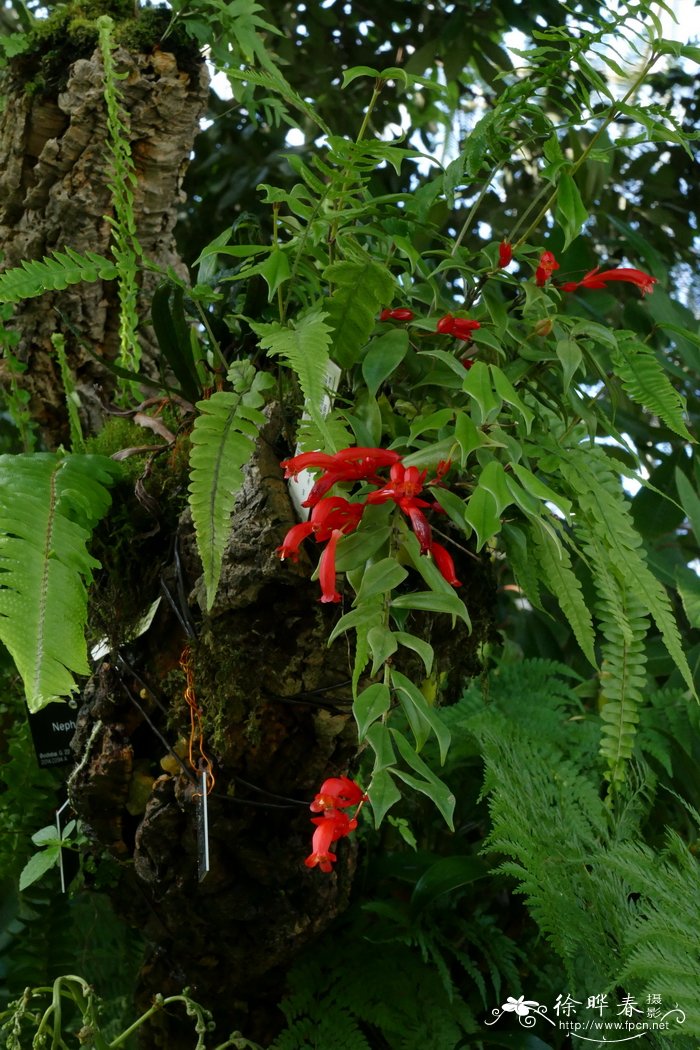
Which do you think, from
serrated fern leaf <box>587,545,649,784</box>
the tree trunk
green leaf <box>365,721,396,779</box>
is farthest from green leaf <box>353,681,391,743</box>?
the tree trunk

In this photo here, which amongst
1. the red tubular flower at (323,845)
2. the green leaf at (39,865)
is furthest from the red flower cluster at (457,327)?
the green leaf at (39,865)

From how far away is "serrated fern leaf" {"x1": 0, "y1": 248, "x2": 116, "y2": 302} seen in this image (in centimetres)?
93

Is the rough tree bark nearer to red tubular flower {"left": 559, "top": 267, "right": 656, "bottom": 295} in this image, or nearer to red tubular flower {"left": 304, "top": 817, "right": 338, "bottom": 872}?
red tubular flower {"left": 304, "top": 817, "right": 338, "bottom": 872}

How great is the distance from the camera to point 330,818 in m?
0.78

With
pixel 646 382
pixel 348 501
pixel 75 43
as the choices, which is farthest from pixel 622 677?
pixel 75 43

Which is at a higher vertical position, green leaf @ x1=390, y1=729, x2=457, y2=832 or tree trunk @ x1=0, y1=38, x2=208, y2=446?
tree trunk @ x1=0, y1=38, x2=208, y2=446

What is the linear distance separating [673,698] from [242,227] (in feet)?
3.26

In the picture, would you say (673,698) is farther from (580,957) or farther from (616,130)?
(616,130)

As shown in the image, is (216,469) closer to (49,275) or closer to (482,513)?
(482,513)

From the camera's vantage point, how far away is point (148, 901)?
112cm

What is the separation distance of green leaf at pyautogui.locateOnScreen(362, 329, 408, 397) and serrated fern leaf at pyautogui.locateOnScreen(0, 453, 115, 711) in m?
0.29

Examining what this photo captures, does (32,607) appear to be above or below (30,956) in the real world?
above

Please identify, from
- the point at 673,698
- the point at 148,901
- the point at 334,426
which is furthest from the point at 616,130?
the point at 148,901

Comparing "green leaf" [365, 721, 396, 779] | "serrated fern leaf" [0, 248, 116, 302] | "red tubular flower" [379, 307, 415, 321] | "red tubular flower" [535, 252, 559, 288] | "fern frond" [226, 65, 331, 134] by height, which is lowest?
→ "green leaf" [365, 721, 396, 779]
